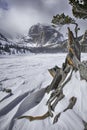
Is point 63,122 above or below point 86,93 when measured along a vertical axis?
below

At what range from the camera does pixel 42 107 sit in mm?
11227

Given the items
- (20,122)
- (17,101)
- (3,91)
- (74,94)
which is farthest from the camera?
(3,91)

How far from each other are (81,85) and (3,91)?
7.59 meters

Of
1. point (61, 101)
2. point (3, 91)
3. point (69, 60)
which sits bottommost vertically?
point (3, 91)

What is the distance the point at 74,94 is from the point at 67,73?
239cm

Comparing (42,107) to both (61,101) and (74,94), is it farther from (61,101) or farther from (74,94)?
(74,94)

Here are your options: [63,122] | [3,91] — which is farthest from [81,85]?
[3,91]

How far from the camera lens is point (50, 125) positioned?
9266mm

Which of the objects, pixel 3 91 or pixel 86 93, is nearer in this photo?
pixel 86 93

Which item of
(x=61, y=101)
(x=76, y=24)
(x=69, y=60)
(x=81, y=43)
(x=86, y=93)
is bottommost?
(x=61, y=101)

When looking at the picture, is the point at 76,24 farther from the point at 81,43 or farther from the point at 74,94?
the point at 74,94

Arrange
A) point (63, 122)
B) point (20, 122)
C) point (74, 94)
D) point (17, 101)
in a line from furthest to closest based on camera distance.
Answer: point (17, 101) < point (74, 94) < point (20, 122) < point (63, 122)

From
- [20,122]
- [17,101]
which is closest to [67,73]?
[17,101]

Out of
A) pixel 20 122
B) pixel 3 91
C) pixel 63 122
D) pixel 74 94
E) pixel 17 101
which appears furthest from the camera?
pixel 3 91
